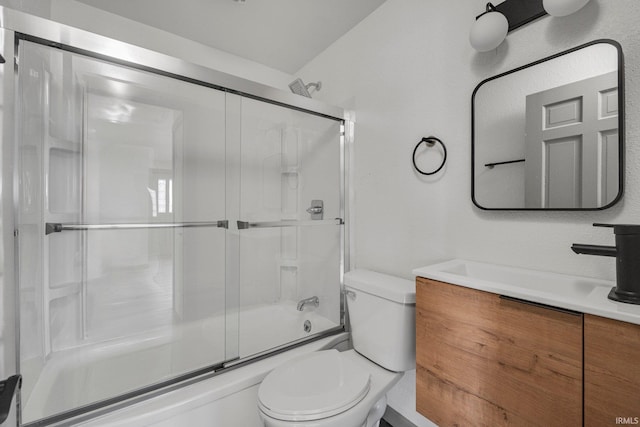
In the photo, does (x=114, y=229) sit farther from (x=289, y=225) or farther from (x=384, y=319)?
(x=384, y=319)

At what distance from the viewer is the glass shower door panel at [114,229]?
1082 mm

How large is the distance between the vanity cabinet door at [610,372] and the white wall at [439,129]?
0.35 meters

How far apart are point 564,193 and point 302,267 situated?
1.52 metres

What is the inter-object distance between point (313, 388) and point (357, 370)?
8.7 inches

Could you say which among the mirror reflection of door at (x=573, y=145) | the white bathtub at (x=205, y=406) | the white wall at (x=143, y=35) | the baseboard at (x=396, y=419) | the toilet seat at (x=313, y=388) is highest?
the white wall at (x=143, y=35)

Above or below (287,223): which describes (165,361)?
below

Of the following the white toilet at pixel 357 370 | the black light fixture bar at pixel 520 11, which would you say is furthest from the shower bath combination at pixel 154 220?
the black light fixture bar at pixel 520 11

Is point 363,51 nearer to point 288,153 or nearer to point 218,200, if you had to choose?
point 288,153

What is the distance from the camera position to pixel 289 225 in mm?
1837

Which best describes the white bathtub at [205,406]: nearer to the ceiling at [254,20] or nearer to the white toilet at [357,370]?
the white toilet at [357,370]

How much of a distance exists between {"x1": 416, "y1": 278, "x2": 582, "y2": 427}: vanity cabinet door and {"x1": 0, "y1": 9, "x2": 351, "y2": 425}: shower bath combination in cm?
86

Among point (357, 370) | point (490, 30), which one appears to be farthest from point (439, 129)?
point (357, 370)

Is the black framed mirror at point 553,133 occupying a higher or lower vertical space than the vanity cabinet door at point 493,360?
higher

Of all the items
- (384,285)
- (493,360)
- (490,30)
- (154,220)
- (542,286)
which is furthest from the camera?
(154,220)
